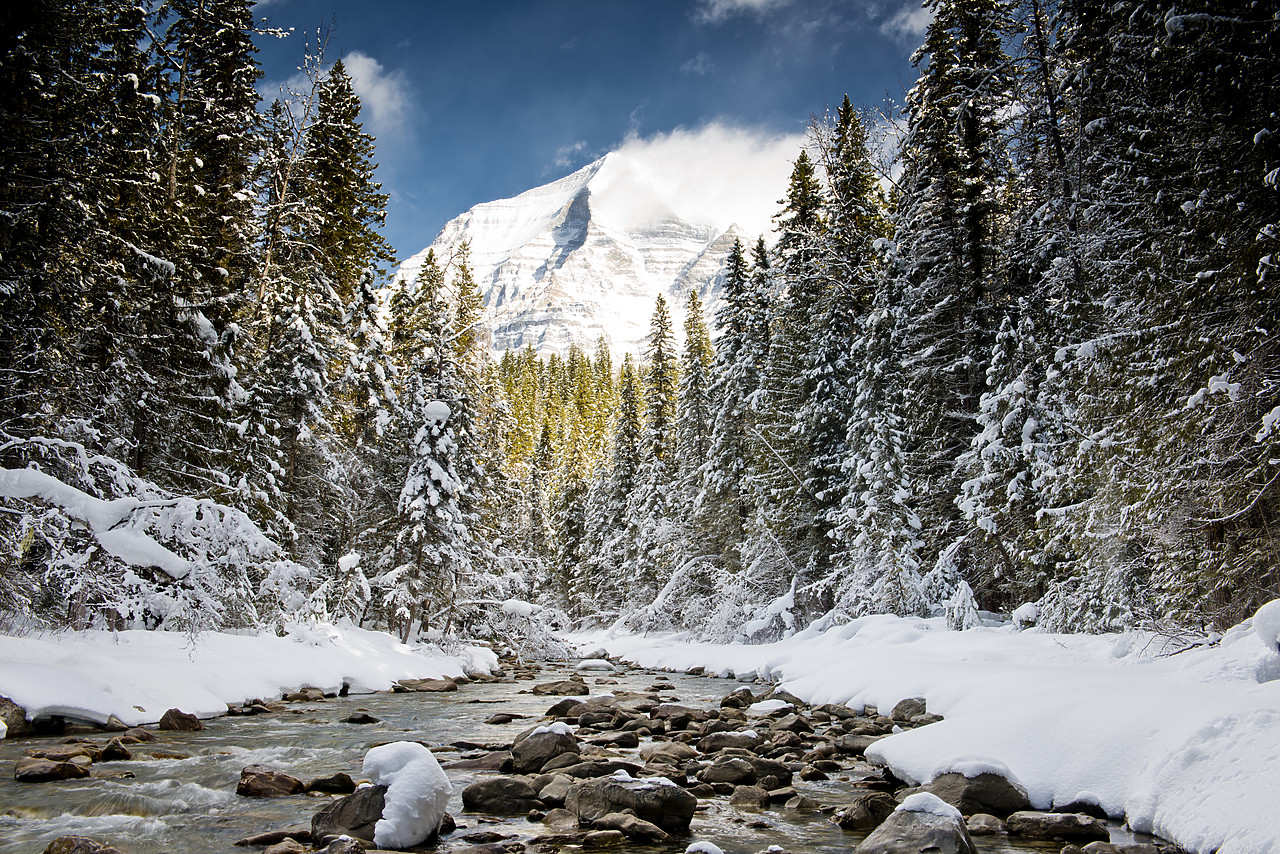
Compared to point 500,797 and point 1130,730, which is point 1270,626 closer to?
point 1130,730

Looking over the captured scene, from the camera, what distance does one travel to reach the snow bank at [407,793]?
18.7 feet

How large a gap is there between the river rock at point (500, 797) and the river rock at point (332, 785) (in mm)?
1325

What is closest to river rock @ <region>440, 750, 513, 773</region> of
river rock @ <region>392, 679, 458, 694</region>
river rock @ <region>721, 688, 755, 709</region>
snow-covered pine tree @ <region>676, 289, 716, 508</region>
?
river rock @ <region>721, 688, 755, 709</region>

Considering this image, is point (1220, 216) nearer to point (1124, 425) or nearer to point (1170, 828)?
point (1124, 425)

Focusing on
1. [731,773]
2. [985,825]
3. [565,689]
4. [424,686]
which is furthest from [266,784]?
[565,689]

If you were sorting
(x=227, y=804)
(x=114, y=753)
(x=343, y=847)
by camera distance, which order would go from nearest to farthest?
(x=343, y=847) < (x=227, y=804) < (x=114, y=753)

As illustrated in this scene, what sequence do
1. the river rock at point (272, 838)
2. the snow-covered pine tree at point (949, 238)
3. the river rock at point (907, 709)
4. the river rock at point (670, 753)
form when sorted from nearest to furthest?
1. the river rock at point (272, 838)
2. the river rock at point (670, 753)
3. the river rock at point (907, 709)
4. the snow-covered pine tree at point (949, 238)

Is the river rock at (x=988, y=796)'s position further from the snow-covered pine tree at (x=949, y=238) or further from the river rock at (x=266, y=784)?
the snow-covered pine tree at (x=949, y=238)

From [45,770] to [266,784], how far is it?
81.8 inches

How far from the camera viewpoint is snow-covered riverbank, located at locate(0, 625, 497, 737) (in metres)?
9.05

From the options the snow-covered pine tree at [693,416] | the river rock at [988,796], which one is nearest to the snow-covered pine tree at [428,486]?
the snow-covered pine tree at [693,416]

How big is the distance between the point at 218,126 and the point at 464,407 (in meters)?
10.6

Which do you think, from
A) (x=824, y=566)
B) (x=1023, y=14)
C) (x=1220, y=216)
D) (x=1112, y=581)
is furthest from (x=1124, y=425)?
(x=824, y=566)

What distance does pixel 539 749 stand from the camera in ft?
29.2
